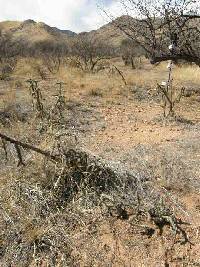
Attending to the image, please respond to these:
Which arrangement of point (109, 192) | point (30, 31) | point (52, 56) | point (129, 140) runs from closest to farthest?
point (109, 192) < point (129, 140) < point (52, 56) < point (30, 31)

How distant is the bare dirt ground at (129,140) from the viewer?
187 inches

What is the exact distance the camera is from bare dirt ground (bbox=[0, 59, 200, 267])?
15.6 ft

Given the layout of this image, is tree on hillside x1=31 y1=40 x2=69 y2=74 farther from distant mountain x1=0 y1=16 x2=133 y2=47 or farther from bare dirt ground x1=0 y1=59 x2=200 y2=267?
distant mountain x1=0 y1=16 x2=133 y2=47

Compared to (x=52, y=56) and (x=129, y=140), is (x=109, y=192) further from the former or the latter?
(x=52, y=56)

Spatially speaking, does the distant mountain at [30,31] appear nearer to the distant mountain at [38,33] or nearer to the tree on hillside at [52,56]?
the distant mountain at [38,33]

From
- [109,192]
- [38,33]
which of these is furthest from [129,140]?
[38,33]

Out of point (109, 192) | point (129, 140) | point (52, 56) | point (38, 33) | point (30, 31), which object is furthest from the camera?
point (30, 31)

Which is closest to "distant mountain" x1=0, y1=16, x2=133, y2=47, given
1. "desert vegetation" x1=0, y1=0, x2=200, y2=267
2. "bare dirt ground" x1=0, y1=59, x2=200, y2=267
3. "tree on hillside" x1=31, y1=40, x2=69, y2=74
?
"tree on hillside" x1=31, y1=40, x2=69, y2=74

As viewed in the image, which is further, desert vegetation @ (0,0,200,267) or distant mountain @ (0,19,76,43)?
distant mountain @ (0,19,76,43)

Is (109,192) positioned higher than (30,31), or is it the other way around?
(109,192)

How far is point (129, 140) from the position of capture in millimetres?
7980

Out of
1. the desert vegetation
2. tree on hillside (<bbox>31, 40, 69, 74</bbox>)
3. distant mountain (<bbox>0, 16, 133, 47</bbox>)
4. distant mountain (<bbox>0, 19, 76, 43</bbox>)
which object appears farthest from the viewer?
distant mountain (<bbox>0, 19, 76, 43</bbox>)

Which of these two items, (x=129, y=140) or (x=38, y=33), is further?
(x=38, y=33)

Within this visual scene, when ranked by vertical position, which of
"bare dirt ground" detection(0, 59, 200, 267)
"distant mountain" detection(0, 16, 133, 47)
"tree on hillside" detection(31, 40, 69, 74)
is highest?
"bare dirt ground" detection(0, 59, 200, 267)
